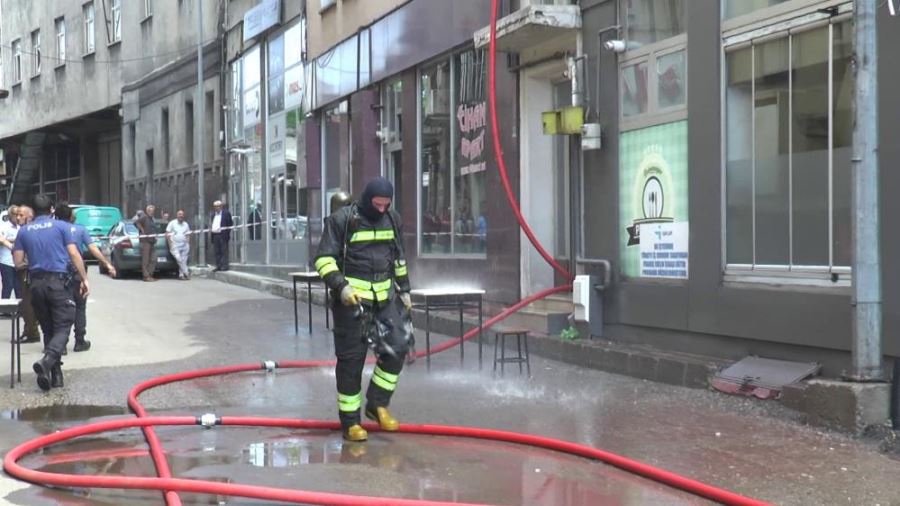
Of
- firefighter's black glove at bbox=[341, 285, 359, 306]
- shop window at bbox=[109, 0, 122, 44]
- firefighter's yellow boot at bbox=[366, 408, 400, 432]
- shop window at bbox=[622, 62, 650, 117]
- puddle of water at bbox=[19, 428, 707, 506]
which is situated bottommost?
puddle of water at bbox=[19, 428, 707, 506]

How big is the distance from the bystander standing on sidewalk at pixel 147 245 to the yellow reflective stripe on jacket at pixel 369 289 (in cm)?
1544

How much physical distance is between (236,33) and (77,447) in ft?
65.7

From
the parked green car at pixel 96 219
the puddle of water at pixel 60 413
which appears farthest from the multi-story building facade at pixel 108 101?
the puddle of water at pixel 60 413

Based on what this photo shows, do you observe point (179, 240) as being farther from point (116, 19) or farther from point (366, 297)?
point (366, 297)

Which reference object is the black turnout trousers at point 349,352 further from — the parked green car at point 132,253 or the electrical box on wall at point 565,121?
the parked green car at point 132,253

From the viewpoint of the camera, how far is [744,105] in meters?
8.27

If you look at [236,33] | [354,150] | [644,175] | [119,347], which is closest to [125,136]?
[236,33]

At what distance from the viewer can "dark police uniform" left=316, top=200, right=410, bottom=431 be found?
629cm

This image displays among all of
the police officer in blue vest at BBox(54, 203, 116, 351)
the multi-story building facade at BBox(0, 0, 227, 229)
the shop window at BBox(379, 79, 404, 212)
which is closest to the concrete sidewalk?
the shop window at BBox(379, 79, 404, 212)

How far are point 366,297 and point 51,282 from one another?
3.56 meters

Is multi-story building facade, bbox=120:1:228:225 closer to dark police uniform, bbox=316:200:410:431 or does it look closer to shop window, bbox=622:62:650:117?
shop window, bbox=622:62:650:117

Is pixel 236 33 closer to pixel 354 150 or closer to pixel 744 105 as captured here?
pixel 354 150

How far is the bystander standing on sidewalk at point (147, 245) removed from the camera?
20.7 metres

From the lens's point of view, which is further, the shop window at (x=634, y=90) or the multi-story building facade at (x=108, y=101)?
the multi-story building facade at (x=108, y=101)
